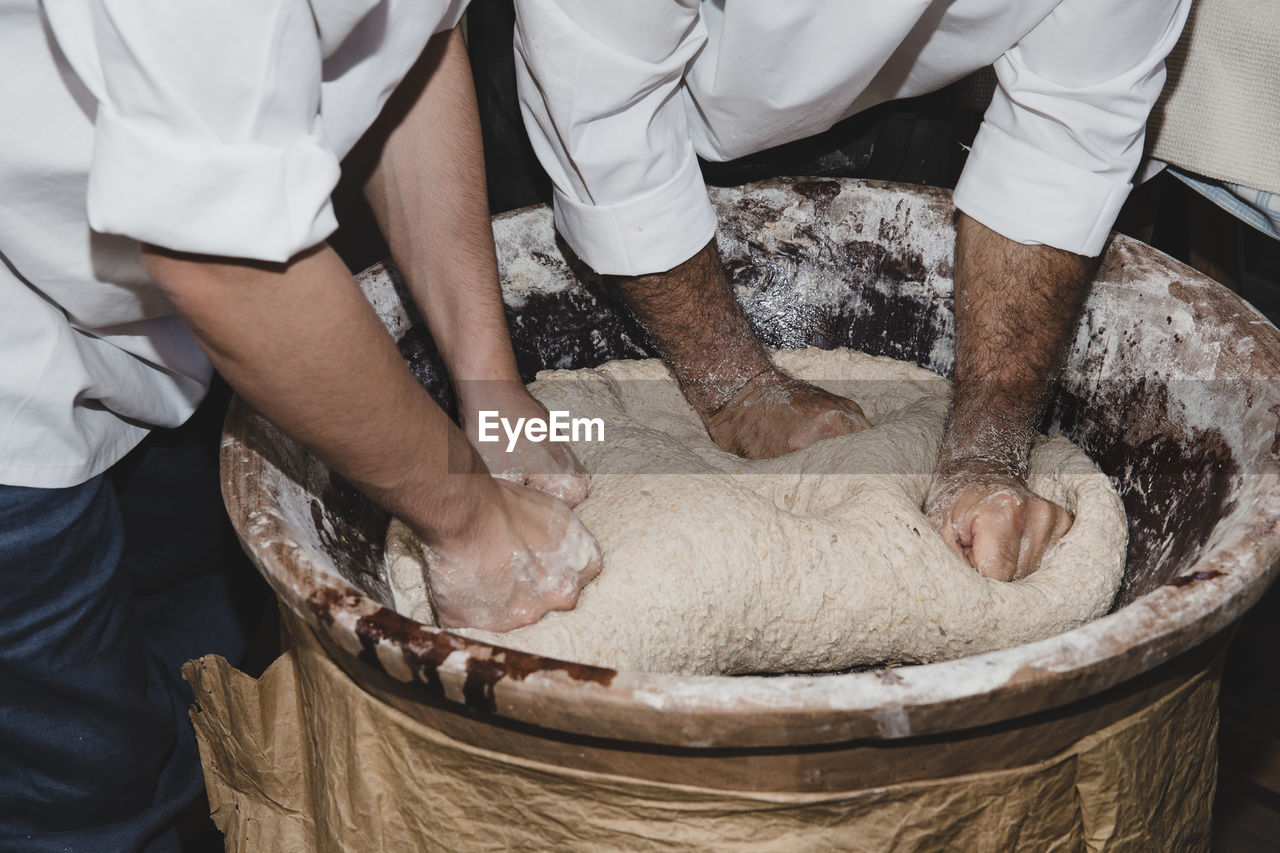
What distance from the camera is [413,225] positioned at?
1.16m

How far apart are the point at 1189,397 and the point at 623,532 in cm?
66

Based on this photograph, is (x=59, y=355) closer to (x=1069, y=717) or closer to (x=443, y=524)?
(x=443, y=524)

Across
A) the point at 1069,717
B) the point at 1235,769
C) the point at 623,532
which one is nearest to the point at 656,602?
the point at 623,532

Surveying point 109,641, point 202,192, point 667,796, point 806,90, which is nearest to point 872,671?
point 667,796

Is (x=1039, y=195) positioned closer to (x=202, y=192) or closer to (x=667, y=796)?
(x=667, y=796)

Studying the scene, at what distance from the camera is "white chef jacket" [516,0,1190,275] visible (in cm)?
108

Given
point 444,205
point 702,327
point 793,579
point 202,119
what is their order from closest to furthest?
point 202,119 → point 793,579 → point 444,205 → point 702,327

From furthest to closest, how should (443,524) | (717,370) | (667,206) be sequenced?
1. (717,370)
2. (667,206)
3. (443,524)

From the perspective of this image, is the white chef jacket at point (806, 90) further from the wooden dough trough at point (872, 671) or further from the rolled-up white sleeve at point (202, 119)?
the rolled-up white sleeve at point (202, 119)

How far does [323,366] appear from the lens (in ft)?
2.40

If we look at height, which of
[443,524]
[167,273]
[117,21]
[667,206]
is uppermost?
[117,21]
